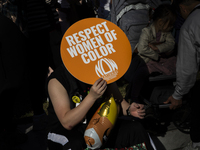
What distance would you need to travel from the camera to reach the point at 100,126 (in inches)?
44.3

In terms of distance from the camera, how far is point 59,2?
8.24 feet

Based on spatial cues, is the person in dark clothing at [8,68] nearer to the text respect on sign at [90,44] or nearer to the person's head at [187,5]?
the text respect on sign at [90,44]

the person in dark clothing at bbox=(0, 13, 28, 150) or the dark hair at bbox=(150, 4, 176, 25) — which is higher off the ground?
the person in dark clothing at bbox=(0, 13, 28, 150)

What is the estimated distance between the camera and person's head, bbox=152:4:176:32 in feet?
8.39

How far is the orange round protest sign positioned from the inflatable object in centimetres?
18

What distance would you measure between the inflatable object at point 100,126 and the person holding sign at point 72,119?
9cm

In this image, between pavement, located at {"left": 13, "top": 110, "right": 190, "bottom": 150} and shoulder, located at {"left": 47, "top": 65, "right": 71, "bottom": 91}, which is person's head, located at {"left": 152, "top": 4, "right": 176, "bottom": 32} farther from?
shoulder, located at {"left": 47, "top": 65, "right": 71, "bottom": 91}

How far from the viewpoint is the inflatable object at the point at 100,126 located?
3.63 feet

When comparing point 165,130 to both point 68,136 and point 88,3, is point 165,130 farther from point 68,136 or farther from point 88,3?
point 88,3

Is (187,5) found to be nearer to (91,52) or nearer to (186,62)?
(186,62)

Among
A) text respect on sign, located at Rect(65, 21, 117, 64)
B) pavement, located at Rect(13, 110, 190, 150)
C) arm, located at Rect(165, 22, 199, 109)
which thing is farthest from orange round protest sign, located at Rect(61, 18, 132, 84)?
pavement, located at Rect(13, 110, 190, 150)

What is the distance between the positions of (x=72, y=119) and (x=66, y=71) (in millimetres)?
371

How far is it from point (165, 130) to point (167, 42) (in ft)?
3.84

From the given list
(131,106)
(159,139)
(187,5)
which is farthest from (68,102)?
(159,139)
